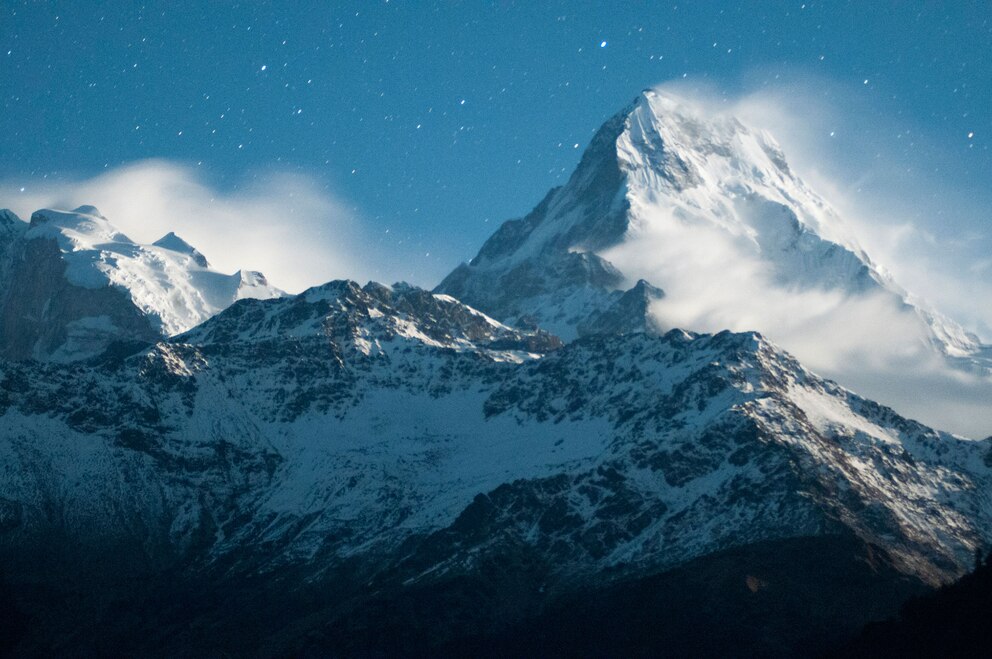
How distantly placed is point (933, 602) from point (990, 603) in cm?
1506

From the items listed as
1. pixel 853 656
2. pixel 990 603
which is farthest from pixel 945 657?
pixel 853 656

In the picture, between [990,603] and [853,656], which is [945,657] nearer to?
[990,603]

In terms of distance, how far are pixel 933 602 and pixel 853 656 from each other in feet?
36.6

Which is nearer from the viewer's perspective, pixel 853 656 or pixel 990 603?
pixel 990 603

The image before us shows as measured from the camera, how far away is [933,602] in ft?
567

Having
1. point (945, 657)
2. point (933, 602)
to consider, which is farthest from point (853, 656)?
point (945, 657)

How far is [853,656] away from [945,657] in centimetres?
2282

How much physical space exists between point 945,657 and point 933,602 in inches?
942

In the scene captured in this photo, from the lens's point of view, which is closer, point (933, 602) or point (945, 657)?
point (945, 657)

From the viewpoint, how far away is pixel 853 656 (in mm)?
171500

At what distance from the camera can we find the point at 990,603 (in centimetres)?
15800

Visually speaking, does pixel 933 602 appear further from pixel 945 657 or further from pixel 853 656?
pixel 945 657

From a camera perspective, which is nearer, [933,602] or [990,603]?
[990,603]

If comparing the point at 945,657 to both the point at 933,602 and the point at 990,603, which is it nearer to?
the point at 990,603
